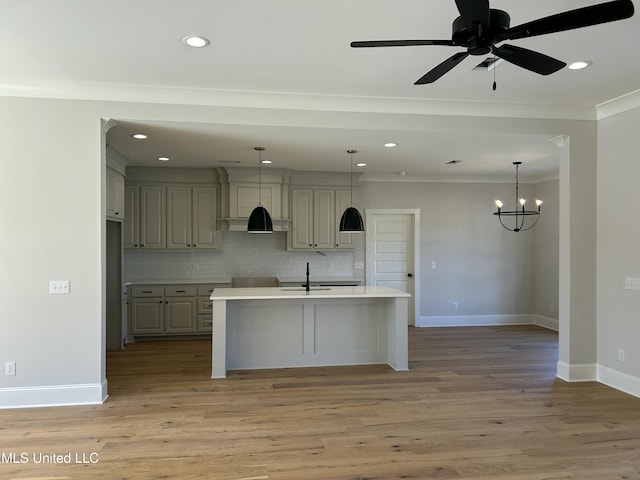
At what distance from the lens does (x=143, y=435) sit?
334 centimetres

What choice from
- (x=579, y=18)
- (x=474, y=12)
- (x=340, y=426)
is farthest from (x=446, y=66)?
(x=340, y=426)

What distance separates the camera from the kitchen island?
16.6 ft

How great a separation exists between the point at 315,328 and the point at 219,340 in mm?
1121

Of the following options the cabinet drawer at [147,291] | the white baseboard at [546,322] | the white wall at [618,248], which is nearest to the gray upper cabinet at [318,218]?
the cabinet drawer at [147,291]

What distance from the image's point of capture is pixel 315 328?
5.23 m

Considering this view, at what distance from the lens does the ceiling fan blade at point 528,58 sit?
2286 mm

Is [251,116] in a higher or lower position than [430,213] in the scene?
higher

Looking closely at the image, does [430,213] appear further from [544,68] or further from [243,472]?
[243,472]

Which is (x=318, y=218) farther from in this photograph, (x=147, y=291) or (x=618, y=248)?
(x=618, y=248)

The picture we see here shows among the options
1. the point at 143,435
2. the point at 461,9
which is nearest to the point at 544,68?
the point at 461,9

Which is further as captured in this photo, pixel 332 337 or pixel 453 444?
pixel 332 337

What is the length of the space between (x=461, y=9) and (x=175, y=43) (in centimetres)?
205

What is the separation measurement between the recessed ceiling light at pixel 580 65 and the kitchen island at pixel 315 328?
8.86 feet
